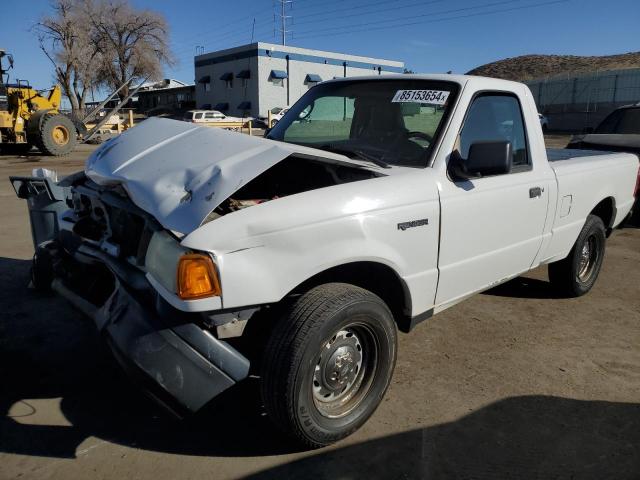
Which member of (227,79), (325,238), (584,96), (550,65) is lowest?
(325,238)

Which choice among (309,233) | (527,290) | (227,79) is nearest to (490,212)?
(309,233)

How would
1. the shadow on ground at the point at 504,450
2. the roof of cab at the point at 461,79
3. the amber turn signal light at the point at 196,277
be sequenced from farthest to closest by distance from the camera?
the roof of cab at the point at 461,79 < the shadow on ground at the point at 504,450 < the amber turn signal light at the point at 196,277

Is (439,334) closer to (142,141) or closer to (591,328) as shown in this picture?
(591,328)

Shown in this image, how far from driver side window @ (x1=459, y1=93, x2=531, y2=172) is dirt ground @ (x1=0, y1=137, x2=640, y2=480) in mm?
1434

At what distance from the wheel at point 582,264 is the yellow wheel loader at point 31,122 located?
1693cm

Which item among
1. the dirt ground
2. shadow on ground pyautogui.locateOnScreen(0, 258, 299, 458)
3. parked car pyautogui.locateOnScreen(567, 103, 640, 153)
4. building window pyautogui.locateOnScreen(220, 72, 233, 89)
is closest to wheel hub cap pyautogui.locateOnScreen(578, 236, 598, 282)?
the dirt ground

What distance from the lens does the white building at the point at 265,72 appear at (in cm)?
4622

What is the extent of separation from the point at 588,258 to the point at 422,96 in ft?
9.05

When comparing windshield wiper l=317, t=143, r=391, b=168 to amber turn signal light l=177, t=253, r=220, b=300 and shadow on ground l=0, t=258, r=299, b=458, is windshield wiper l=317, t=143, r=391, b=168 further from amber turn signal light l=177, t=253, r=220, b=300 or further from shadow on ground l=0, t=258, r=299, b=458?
shadow on ground l=0, t=258, r=299, b=458

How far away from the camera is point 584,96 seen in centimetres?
4144

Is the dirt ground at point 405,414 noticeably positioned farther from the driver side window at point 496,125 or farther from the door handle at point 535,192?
the driver side window at point 496,125

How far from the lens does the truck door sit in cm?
322

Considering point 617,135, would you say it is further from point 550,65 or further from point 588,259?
point 550,65

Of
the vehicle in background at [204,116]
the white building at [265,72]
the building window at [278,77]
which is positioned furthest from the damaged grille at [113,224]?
the building window at [278,77]
